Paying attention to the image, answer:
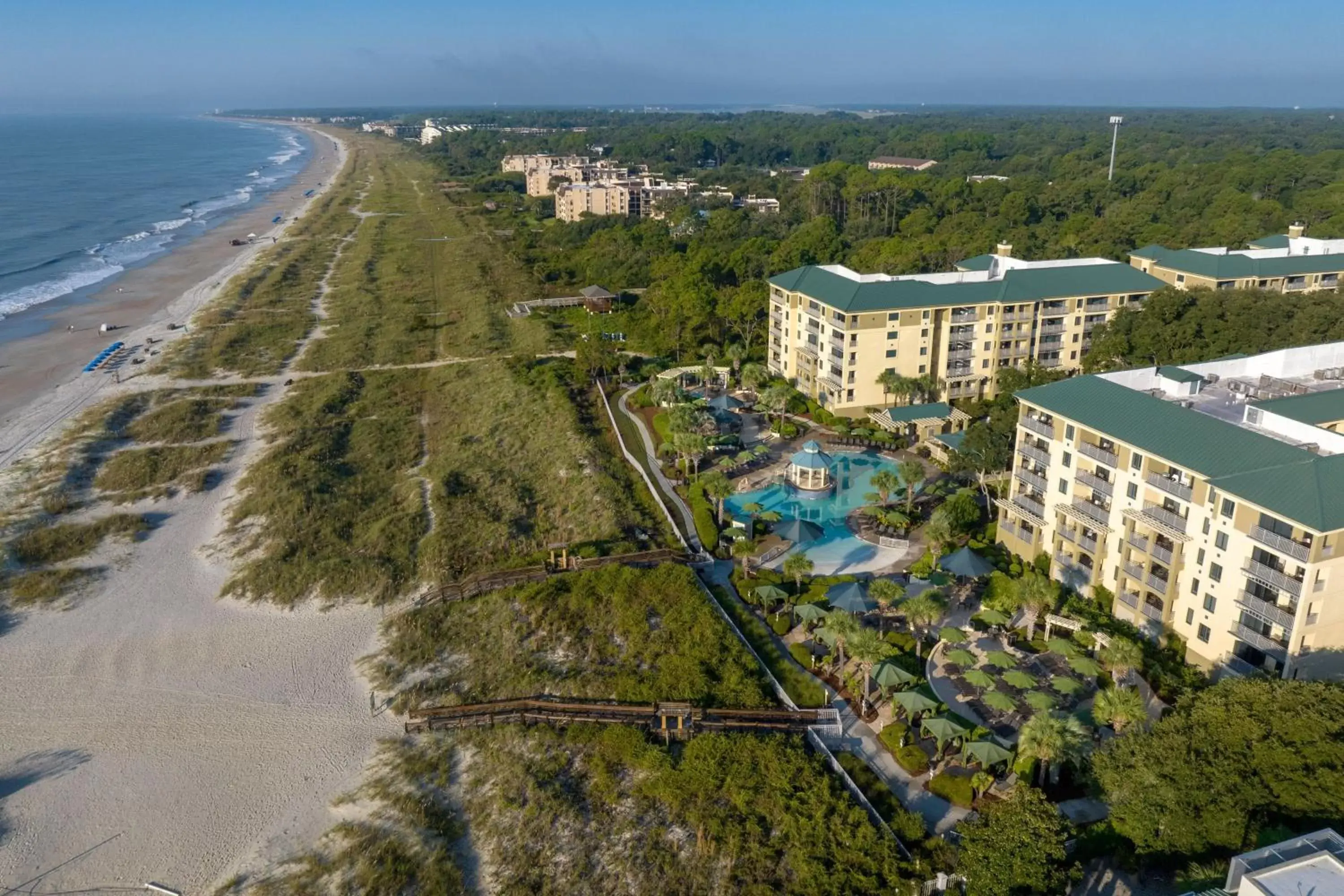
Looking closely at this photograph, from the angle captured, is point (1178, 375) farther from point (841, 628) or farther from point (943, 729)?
point (943, 729)

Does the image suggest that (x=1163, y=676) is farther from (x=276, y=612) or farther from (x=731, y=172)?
(x=731, y=172)

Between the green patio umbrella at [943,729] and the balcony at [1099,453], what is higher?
the balcony at [1099,453]

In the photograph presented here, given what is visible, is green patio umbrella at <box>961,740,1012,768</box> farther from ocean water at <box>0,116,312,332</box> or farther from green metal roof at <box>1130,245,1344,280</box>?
ocean water at <box>0,116,312,332</box>

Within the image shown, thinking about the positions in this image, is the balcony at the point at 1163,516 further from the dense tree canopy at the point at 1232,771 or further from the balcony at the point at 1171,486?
the dense tree canopy at the point at 1232,771

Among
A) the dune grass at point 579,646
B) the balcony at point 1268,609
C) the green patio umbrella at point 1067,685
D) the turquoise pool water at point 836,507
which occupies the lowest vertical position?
the dune grass at point 579,646

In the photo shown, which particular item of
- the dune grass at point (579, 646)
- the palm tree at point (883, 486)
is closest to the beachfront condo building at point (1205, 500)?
the palm tree at point (883, 486)

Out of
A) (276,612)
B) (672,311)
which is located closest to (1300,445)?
(276,612)

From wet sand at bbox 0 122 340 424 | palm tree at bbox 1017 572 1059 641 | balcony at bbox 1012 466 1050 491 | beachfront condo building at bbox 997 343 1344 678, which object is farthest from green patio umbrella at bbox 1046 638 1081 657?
wet sand at bbox 0 122 340 424
